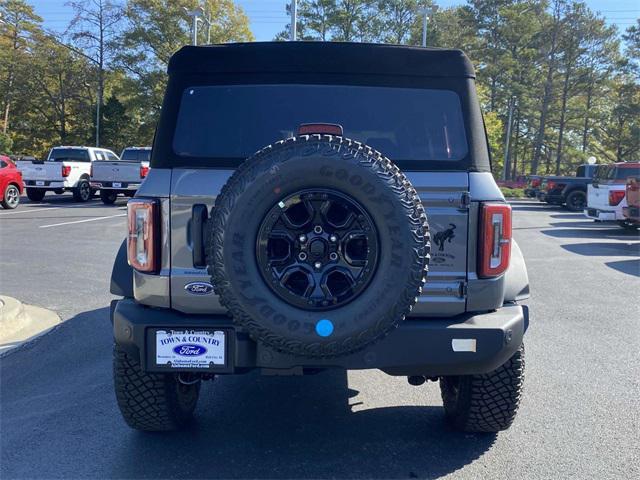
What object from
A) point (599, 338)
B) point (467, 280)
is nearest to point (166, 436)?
point (467, 280)

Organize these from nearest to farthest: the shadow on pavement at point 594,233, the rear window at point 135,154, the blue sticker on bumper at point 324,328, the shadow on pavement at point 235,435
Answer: the blue sticker on bumper at point 324,328 → the shadow on pavement at point 235,435 → the shadow on pavement at point 594,233 → the rear window at point 135,154

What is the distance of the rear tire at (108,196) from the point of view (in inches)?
886

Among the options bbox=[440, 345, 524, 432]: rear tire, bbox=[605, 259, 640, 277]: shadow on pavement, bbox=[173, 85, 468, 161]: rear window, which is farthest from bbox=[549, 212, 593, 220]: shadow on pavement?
bbox=[173, 85, 468, 161]: rear window

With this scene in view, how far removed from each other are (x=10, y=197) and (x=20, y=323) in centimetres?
1446

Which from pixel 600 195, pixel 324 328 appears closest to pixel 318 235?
pixel 324 328

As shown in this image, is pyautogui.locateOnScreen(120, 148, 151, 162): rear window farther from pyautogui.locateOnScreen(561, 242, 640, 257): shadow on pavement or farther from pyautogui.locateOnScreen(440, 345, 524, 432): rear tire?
pyautogui.locateOnScreen(440, 345, 524, 432): rear tire

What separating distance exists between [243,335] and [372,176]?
3.23 feet

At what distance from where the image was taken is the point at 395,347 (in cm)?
313

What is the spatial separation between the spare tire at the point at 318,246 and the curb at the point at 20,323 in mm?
3693

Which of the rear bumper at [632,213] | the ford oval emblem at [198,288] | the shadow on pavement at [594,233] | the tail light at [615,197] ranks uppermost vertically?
the tail light at [615,197]

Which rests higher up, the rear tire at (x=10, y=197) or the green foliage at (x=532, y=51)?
the green foliage at (x=532, y=51)

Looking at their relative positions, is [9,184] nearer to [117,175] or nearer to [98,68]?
[117,175]

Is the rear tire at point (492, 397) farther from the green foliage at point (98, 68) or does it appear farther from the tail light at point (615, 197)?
the green foliage at point (98, 68)

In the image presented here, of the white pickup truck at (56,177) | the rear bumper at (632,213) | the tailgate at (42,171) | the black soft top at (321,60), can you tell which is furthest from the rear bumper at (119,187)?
the black soft top at (321,60)
